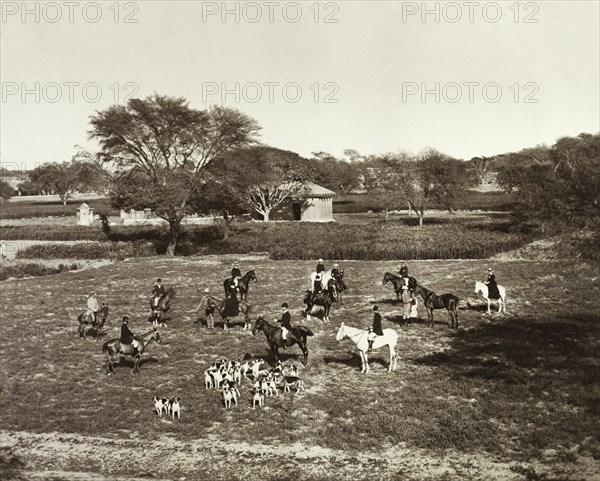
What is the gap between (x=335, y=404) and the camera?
1243cm

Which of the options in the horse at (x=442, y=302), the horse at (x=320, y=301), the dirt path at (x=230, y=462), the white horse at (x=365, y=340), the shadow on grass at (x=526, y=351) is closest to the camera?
the dirt path at (x=230, y=462)

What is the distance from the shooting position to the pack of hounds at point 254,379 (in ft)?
41.2

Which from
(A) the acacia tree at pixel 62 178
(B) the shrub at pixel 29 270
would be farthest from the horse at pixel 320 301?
(A) the acacia tree at pixel 62 178

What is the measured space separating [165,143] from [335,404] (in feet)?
93.3

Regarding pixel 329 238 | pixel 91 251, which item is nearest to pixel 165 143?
pixel 91 251

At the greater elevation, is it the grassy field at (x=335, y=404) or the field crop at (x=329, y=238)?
the field crop at (x=329, y=238)

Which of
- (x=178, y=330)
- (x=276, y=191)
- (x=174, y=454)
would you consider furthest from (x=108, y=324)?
(x=276, y=191)

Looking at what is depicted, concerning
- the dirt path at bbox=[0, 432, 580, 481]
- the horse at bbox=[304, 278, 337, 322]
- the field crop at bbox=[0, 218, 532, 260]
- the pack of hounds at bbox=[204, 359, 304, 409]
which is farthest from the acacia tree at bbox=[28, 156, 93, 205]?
the dirt path at bbox=[0, 432, 580, 481]

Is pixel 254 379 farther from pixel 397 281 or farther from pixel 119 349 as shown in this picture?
pixel 397 281

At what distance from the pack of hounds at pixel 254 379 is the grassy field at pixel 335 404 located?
30 centimetres

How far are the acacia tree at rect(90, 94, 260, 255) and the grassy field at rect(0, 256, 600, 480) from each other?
52.2ft

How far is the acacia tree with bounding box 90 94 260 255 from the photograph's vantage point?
118ft

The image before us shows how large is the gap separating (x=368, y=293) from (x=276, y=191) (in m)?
34.6

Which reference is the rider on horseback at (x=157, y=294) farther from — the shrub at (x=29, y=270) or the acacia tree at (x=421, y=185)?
the acacia tree at (x=421, y=185)
